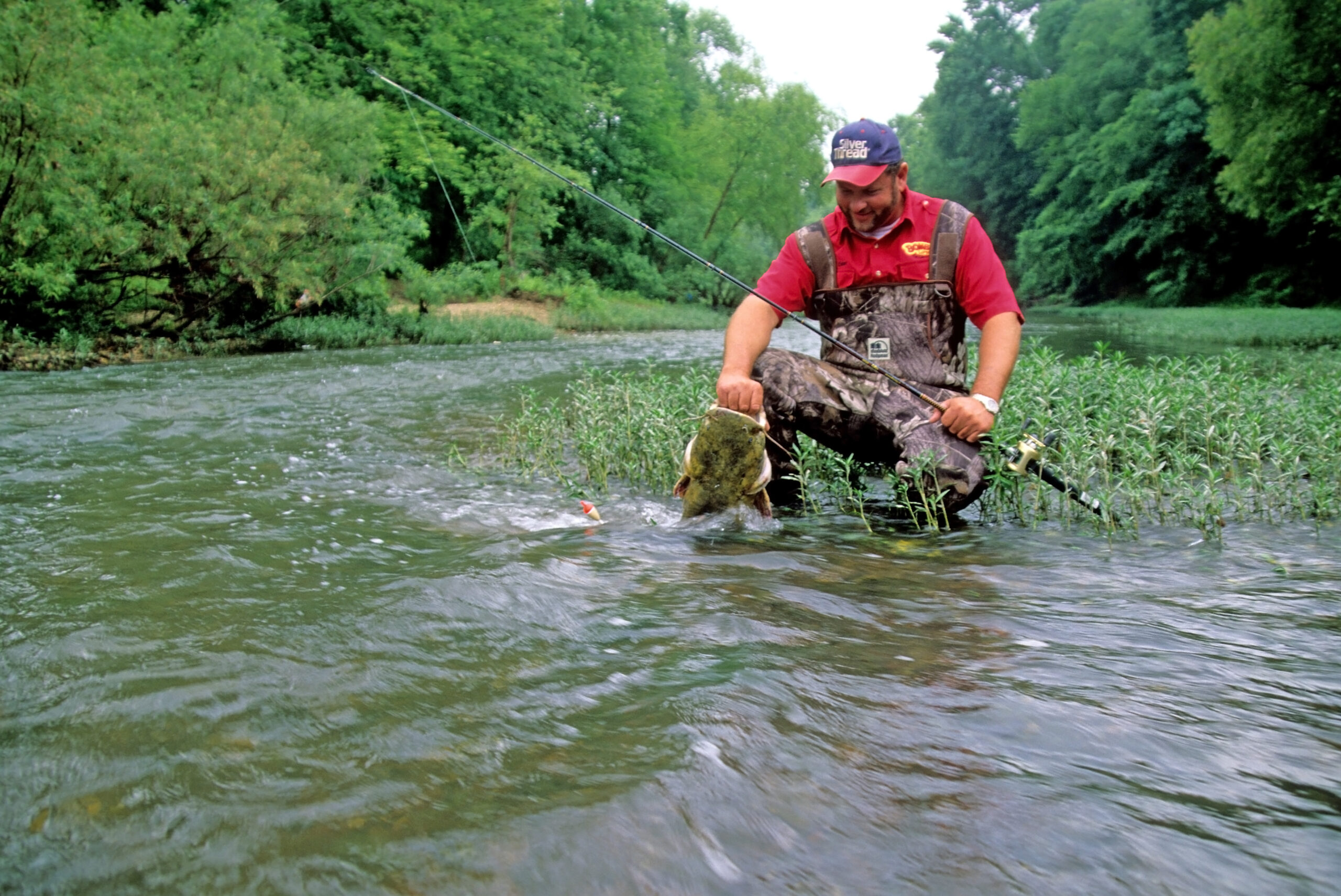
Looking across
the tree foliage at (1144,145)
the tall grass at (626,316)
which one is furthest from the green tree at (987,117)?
the tall grass at (626,316)

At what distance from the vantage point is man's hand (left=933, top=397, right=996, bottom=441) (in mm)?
4961

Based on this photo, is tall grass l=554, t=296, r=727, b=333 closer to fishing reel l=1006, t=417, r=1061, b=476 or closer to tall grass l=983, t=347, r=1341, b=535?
tall grass l=983, t=347, r=1341, b=535

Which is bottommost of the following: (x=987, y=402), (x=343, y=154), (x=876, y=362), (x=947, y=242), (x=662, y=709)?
(x=662, y=709)

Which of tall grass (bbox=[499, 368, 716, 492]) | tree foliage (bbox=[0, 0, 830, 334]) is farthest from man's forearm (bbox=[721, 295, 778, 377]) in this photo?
tree foliage (bbox=[0, 0, 830, 334])

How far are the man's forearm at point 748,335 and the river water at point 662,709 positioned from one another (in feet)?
2.89

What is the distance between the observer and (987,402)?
4996 mm

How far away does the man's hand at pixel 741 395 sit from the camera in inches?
192

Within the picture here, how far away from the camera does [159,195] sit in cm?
1641

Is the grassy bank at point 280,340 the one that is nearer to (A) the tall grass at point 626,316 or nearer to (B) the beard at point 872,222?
(A) the tall grass at point 626,316

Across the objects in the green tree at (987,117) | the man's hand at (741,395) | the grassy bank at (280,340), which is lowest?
the grassy bank at (280,340)

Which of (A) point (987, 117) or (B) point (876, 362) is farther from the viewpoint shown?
(A) point (987, 117)

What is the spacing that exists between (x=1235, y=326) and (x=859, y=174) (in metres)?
23.9

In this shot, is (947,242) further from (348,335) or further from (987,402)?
(348,335)

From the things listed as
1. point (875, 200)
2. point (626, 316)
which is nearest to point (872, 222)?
point (875, 200)
